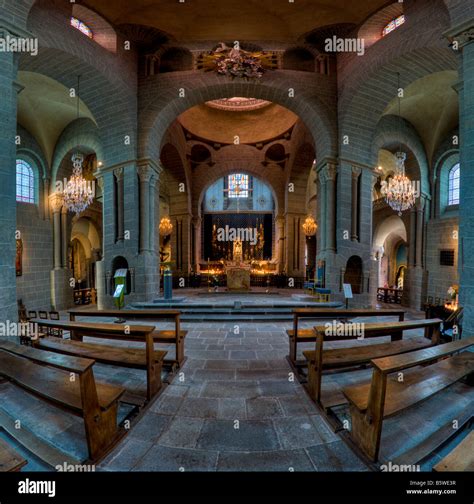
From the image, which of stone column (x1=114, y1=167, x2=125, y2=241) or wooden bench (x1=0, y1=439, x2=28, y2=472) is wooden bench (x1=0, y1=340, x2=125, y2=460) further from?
stone column (x1=114, y1=167, x2=125, y2=241)

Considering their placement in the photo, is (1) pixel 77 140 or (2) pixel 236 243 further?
(2) pixel 236 243

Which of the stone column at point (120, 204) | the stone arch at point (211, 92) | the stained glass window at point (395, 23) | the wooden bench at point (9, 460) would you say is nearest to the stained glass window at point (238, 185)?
the stone arch at point (211, 92)

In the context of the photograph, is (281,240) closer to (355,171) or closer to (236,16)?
(355,171)

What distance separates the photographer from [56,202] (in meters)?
13.4

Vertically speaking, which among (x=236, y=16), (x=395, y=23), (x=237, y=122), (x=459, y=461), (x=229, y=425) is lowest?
(x=229, y=425)

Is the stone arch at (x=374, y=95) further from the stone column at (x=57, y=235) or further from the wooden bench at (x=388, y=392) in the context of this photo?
the stone column at (x=57, y=235)

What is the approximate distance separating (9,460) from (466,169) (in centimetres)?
709

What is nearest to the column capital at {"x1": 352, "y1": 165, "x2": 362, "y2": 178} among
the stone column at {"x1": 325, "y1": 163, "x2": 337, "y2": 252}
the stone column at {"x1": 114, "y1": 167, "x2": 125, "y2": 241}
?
the stone column at {"x1": 325, "y1": 163, "x2": 337, "y2": 252}

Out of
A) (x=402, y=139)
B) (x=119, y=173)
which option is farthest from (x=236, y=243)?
(x=402, y=139)

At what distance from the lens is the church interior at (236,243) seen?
242 centimetres

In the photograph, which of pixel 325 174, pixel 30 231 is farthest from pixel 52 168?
pixel 325 174

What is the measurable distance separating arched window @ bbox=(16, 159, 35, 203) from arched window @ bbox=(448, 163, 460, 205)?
73.3 ft
